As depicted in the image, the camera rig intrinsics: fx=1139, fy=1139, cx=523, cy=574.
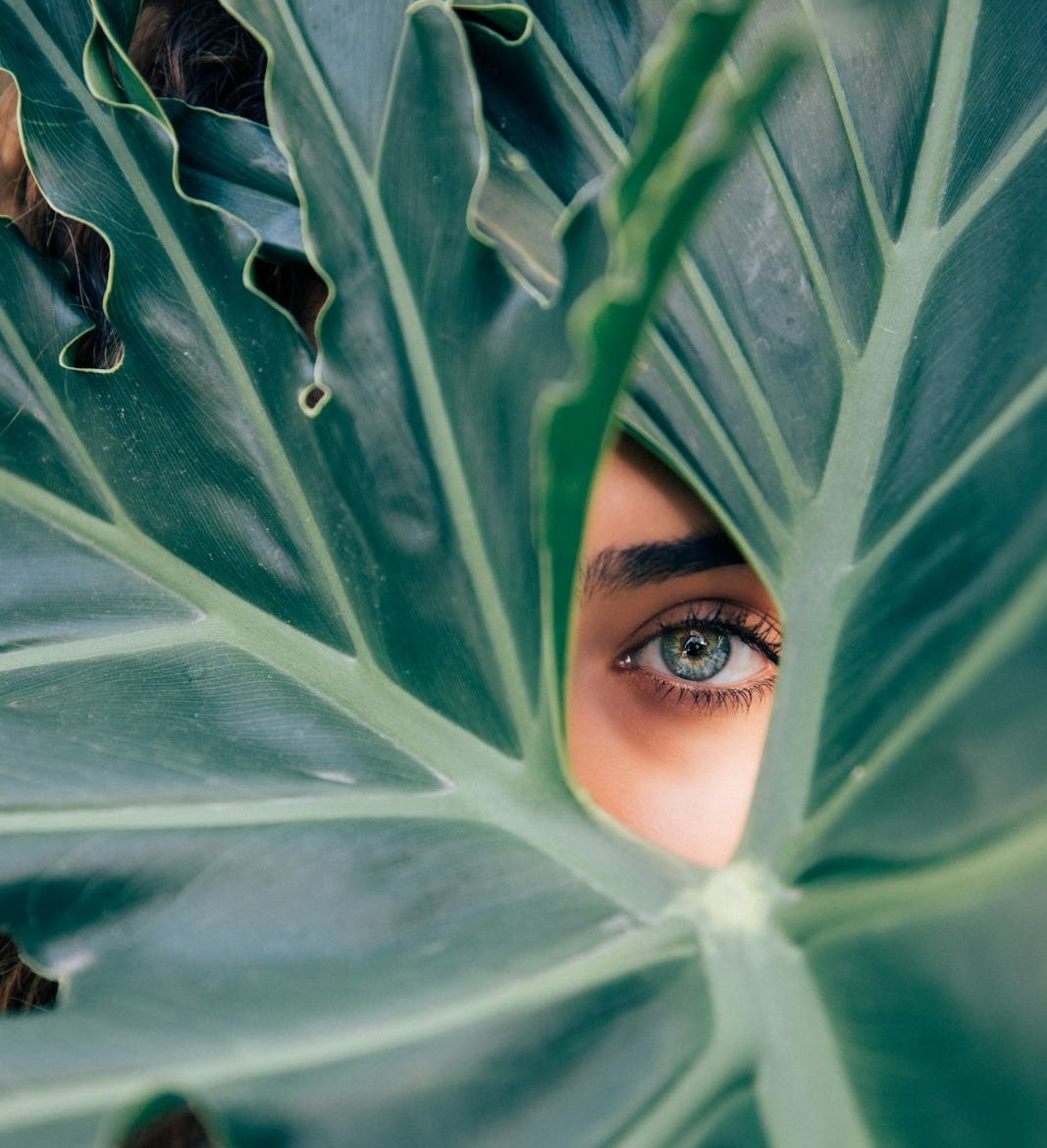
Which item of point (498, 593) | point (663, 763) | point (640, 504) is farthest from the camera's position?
point (663, 763)

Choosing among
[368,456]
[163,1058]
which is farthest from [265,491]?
[163,1058]

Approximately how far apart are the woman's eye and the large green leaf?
0.25 m

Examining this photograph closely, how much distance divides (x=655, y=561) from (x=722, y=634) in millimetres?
182

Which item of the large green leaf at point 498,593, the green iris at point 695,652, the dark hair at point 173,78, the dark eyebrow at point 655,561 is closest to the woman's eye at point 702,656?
the green iris at point 695,652

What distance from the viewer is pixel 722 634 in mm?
864

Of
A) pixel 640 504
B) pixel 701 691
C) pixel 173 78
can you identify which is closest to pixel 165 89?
pixel 173 78

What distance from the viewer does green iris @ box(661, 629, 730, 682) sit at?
852 millimetres

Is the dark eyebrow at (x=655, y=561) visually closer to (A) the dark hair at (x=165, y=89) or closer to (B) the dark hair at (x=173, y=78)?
(A) the dark hair at (x=165, y=89)

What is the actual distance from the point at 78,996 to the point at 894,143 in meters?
0.59

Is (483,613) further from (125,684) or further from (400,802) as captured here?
(125,684)

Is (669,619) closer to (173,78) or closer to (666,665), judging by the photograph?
(666,665)

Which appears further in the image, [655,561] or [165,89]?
[165,89]

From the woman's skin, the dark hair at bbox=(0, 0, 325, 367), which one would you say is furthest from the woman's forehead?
the dark hair at bbox=(0, 0, 325, 367)

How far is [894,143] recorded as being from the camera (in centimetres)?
63
